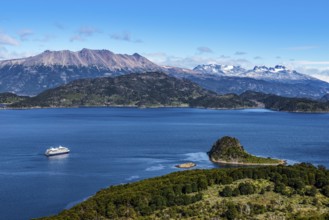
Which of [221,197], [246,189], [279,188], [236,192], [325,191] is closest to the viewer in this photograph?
[221,197]

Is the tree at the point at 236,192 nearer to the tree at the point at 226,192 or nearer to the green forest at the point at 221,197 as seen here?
the green forest at the point at 221,197

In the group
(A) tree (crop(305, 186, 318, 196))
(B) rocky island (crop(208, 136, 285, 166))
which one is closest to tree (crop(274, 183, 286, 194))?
(A) tree (crop(305, 186, 318, 196))

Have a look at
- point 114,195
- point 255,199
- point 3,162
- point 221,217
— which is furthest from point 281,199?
point 3,162

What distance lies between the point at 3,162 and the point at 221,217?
406ft

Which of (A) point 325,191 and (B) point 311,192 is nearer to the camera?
(B) point 311,192

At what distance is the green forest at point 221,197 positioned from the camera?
96438 millimetres

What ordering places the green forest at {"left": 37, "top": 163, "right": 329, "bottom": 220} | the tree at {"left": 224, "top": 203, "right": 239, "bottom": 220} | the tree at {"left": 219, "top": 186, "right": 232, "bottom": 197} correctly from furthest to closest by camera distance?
1. the tree at {"left": 219, "top": 186, "right": 232, "bottom": 197}
2. the green forest at {"left": 37, "top": 163, "right": 329, "bottom": 220}
3. the tree at {"left": 224, "top": 203, "right": 239, "bottom": 220}

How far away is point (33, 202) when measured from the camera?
127m

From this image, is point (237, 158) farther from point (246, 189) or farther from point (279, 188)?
point (246, 189)

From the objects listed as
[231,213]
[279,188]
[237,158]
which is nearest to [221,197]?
[231,213]

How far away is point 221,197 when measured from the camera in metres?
108

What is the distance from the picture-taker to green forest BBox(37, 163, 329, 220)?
96438 mm

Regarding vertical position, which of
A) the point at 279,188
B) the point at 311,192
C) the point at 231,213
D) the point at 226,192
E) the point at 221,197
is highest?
the point at 279,188

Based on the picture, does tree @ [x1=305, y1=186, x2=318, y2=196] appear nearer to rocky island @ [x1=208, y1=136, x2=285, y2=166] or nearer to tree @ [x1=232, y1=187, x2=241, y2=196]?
tree @ [x1=232, y1=187, x2=241, y2=196]
